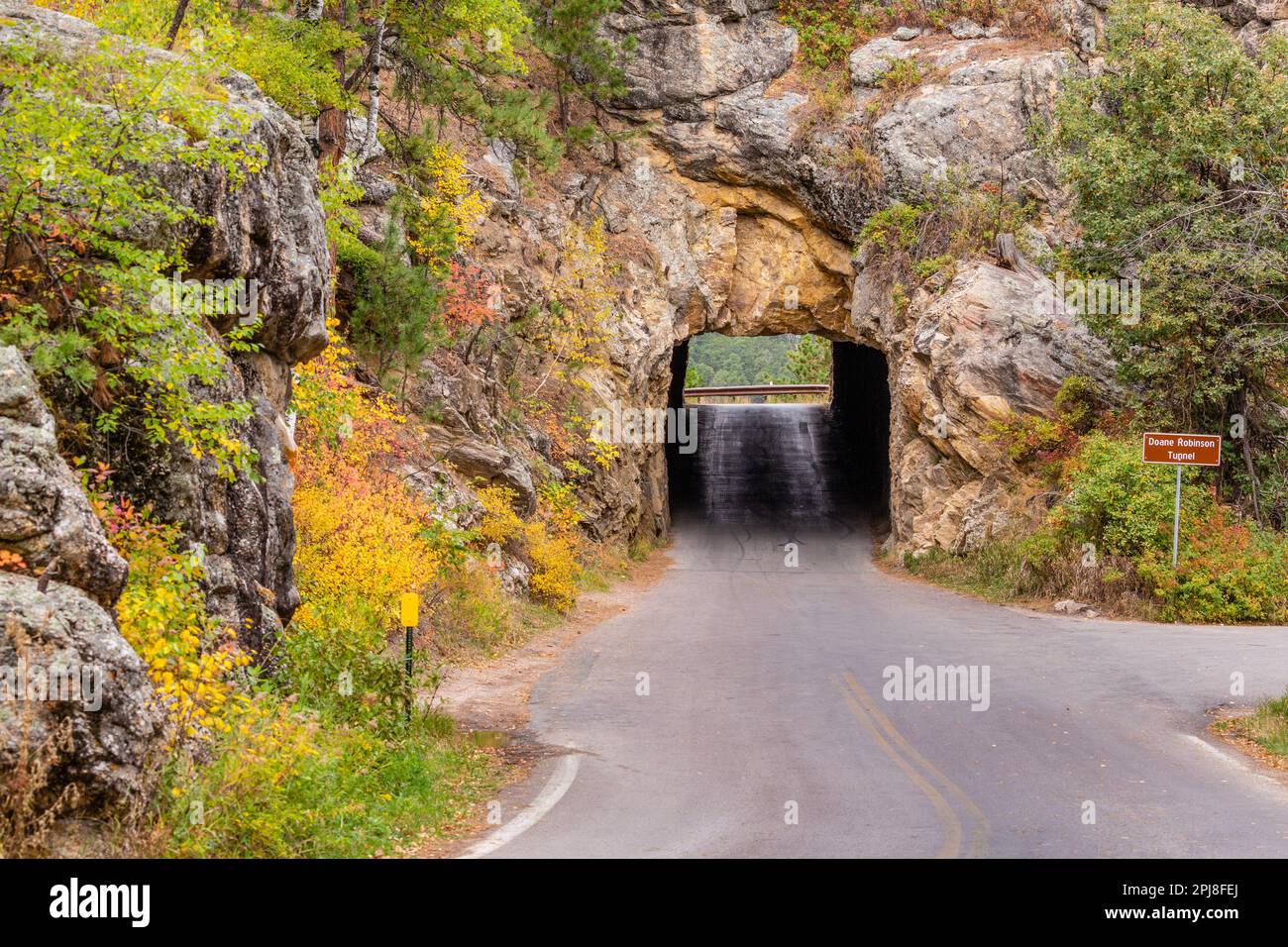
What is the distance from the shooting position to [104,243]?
773cm

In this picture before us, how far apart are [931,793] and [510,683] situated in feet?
21.5

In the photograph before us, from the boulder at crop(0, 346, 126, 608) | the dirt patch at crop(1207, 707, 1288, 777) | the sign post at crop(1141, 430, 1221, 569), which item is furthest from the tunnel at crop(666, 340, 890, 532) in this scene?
the boulder at crop(0, 346, 126, 608)

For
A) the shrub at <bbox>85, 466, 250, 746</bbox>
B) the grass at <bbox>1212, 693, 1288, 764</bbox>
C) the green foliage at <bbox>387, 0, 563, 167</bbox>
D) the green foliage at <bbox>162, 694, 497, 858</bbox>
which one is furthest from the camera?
the green foliage at <bbox>387, 0, 563, 167</bbox>

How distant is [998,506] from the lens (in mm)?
25766

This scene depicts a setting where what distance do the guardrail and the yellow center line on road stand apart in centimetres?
4747

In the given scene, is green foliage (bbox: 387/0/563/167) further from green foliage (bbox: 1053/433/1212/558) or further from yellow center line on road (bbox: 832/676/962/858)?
yellow center line on road (bbox: 832/676/962/858)

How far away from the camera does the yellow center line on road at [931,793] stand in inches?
280

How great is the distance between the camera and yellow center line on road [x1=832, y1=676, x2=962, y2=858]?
7119 mm

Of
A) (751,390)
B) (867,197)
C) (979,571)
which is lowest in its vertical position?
(979,571)

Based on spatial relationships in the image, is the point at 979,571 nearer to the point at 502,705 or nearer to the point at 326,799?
the point at 502,705

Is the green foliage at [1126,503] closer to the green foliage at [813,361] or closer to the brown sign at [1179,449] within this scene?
the brown sign at [1179,449]

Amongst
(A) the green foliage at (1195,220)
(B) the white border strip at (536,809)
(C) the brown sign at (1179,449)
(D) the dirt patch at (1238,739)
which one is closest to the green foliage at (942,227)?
(A) the green foliage at (1195,220)

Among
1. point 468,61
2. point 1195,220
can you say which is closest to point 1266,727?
point 1195,220
